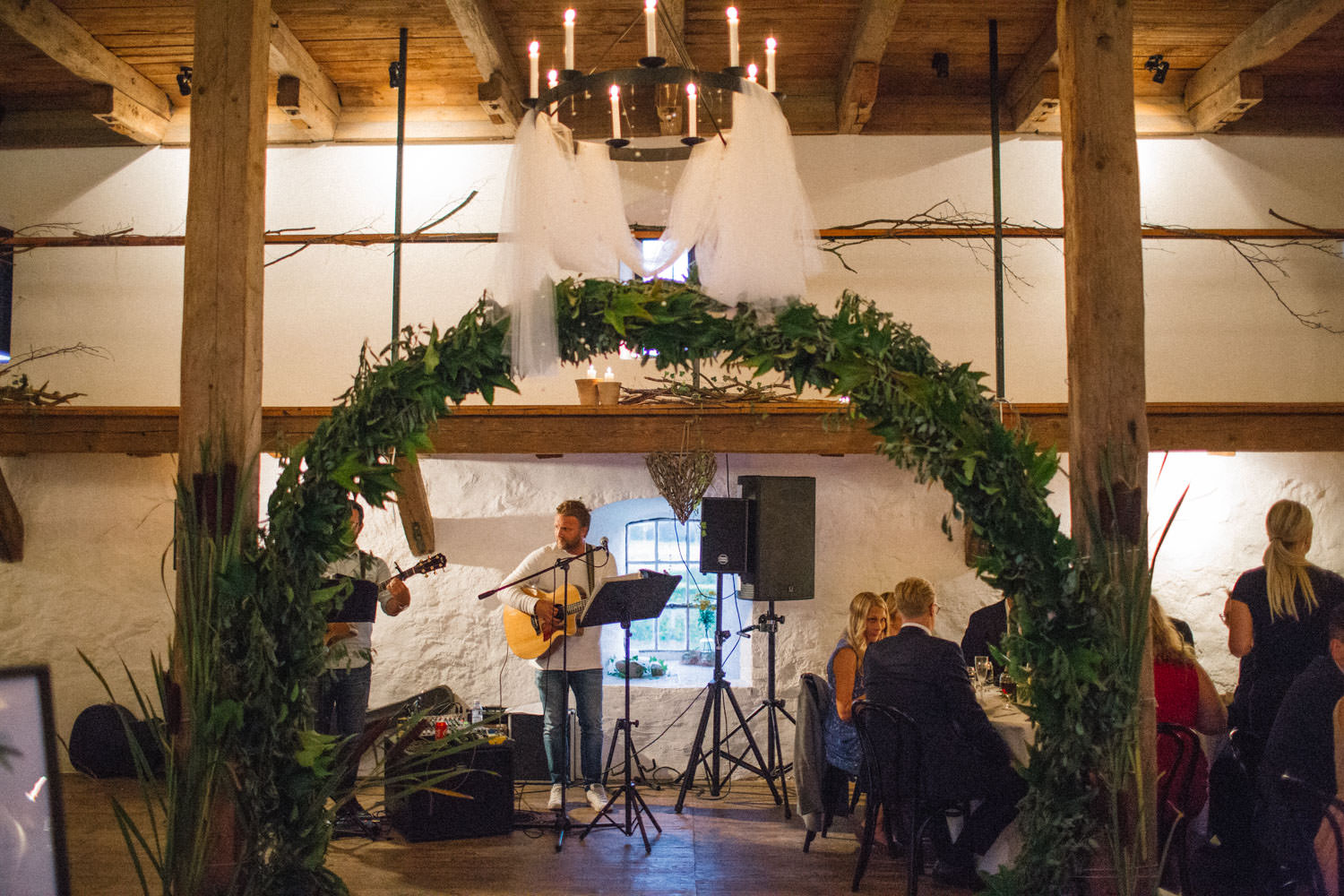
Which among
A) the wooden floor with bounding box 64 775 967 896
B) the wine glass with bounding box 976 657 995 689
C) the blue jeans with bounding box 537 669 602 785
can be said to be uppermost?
the wine glass with bounding box 976 657 995 689

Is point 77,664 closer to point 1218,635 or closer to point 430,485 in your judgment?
point 430,485

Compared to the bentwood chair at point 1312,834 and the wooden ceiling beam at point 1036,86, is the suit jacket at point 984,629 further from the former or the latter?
the wooden ceiling beam at point 1036,86

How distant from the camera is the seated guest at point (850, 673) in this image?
15.7ft

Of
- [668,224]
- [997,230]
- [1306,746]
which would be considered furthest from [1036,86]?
[1306,746]

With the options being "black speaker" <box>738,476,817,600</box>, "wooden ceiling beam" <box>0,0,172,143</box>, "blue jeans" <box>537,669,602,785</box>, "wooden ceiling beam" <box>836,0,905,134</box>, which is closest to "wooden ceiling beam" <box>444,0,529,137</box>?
"wooden ceiling beam" <box>836,0,905,134</box>

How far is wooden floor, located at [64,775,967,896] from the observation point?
14.4ft

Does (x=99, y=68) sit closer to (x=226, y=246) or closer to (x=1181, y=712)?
(x=226, y=246)

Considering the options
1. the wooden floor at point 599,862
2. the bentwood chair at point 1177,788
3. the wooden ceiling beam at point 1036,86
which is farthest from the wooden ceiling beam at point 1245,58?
the wooden floor at point 599,862

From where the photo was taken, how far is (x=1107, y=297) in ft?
11.9

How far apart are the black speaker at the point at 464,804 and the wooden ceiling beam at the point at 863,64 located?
426 cm

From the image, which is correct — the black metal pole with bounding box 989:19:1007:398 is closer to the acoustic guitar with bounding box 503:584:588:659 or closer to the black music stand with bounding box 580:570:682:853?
the black music stand with bounding box 580:570:682:853

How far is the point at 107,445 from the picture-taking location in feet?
19.1

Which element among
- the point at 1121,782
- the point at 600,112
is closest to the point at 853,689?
the point at 1121,782

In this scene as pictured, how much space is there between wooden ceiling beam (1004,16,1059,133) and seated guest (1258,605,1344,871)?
13.1 ft
